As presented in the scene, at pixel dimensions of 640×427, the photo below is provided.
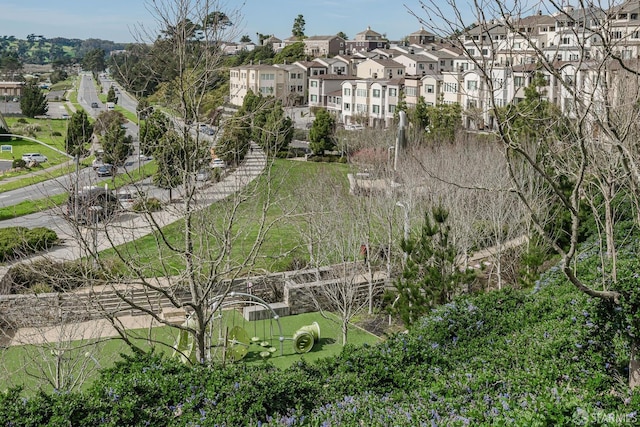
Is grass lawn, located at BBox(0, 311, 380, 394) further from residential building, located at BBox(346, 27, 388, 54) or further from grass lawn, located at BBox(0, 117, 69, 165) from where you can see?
residential building, located at BBox(346, 27, 388, 54)

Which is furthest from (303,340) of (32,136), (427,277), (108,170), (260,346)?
(32,136)

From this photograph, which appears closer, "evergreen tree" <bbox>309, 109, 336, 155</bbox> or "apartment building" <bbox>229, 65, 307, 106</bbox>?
"evergreen tree" <bbox>309, 109, 336, 155</bbox>

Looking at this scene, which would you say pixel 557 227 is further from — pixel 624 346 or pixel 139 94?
pixel 139 94

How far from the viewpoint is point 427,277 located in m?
13.3

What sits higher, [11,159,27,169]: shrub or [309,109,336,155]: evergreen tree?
[309,109,336,155]: evergreen tree

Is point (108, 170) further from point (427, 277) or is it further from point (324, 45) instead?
point (324, 45)

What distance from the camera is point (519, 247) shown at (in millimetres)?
20516

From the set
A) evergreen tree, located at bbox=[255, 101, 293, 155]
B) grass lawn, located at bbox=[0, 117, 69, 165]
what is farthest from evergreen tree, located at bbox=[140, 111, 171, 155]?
grass lawn, located at bbox=[0, 117, 69, 165]

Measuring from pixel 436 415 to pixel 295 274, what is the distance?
14189 millimetres

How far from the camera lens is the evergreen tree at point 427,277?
13.2 m

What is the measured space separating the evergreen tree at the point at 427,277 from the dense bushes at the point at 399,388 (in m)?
3.75

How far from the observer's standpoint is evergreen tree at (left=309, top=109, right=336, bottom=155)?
46469 millimetres

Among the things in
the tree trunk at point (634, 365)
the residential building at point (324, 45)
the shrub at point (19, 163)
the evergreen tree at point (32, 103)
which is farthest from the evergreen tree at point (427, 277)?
the residential building at point (324, 45)

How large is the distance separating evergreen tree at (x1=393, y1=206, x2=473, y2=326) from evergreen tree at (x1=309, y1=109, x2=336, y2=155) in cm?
3272
